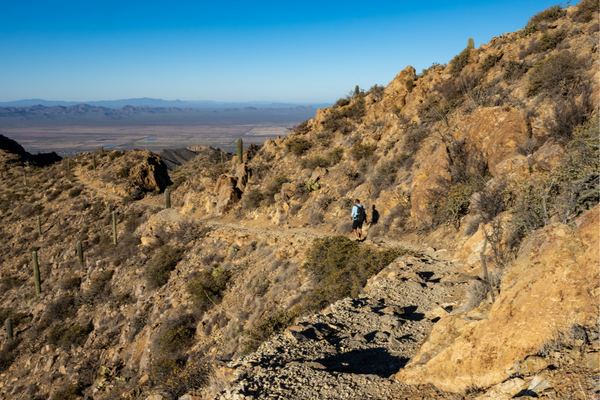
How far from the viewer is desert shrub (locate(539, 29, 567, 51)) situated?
54.3ft

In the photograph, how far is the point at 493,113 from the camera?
44.1ft

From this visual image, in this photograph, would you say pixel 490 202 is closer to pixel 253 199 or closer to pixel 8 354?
pixel 253 199

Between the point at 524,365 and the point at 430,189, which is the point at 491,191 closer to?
the point at 430,189

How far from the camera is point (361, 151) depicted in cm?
1930

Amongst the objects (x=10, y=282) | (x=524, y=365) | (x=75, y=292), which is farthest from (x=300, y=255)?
(x=10, y=282)

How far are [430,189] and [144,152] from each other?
110 ft

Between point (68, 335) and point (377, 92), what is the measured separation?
23.3 metres

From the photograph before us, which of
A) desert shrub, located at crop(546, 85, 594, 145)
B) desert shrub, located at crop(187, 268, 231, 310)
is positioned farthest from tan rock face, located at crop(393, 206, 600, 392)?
desert shrub, located at crop(187, 268, 231, 310)

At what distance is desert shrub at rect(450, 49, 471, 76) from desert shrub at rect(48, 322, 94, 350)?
24.7m

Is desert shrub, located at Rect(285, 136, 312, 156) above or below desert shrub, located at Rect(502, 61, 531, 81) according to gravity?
below

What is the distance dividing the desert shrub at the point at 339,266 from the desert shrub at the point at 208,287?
4425mm

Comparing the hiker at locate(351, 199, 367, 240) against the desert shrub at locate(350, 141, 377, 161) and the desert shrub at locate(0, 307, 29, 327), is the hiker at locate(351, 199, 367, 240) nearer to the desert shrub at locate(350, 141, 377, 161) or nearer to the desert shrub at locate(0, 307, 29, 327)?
the desert shrub at locate(350, 141, 377, 161)

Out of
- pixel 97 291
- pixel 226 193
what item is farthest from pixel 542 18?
pixel 97 291

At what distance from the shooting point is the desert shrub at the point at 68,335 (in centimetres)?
1745
